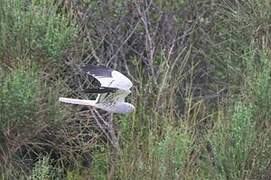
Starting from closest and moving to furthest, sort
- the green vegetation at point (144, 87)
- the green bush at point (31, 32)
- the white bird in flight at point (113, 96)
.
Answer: the white bird in flight at point (113, 96) < the green vegetation at point (144, 87) < the green bush at point (31, 32)

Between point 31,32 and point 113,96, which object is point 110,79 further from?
point 31,32

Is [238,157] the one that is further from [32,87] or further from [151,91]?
[32,87]

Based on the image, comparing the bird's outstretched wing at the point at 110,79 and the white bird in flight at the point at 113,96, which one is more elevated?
the bird's outstretched wing at the point at 110,79

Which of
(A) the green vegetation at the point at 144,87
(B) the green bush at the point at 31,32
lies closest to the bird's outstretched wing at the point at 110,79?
(A) the green vegetation at the point at 144,87

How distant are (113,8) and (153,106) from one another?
1.04 metres

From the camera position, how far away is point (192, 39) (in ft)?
18.0

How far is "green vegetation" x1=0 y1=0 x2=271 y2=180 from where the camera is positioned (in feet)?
13.4

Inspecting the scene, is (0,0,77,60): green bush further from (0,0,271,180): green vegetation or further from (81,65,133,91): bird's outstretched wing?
(81,65,133,91): bird's outstretched wing

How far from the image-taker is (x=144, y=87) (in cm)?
485

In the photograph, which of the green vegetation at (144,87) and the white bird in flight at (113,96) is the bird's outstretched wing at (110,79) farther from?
the green vegetation at (144,87)

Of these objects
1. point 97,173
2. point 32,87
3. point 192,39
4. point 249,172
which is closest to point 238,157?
point 249,172

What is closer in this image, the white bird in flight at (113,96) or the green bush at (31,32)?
the white bird in flight at (113,96)

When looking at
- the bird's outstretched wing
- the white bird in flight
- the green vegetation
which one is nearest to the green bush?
the green vegetation

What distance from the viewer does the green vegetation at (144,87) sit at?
4.10 meters
